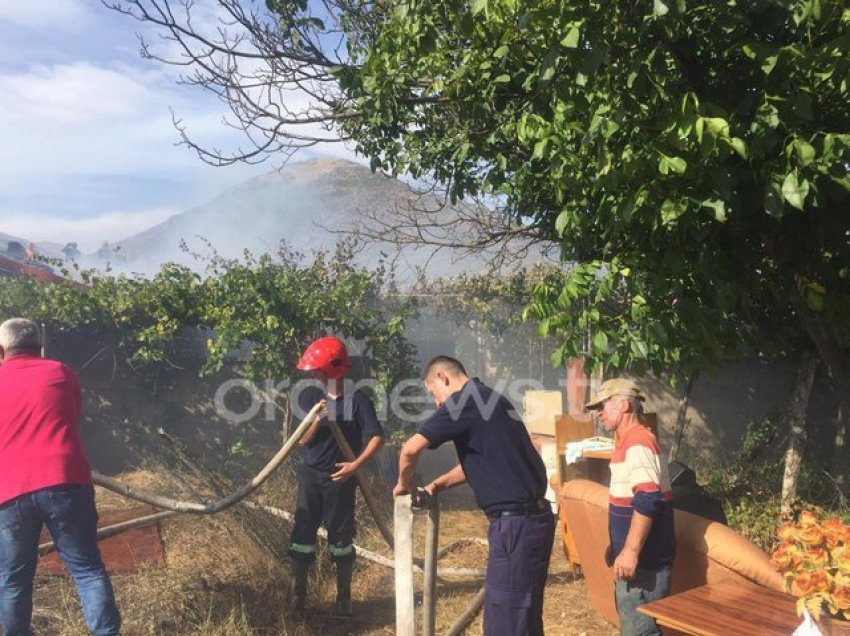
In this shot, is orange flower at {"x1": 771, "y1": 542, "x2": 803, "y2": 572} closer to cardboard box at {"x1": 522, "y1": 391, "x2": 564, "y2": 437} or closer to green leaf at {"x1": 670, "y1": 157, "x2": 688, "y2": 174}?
green leaf at {"x1": 670, "y1": 157, "x2": 688, "y2": 174}

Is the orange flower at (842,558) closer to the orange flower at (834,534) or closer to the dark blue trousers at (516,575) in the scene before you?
the orange flower at (834,534)

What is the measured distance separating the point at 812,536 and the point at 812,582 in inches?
6.0

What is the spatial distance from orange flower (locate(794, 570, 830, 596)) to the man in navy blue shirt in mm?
1187

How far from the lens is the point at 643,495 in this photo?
11.8 ft

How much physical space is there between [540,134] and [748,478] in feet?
15.8

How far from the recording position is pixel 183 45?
709 centimetres

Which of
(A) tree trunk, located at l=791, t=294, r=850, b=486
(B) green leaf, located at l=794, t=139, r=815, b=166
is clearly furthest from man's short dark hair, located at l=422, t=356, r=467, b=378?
(A) tree trunk, located at l=791, t=294, r=850, b=486

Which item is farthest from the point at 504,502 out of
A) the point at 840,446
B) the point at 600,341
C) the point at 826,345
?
the point at 840,446

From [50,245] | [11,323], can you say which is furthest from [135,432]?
[50,245]

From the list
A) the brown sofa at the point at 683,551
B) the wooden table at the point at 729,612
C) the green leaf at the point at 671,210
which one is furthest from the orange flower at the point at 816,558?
the green leaf at the point at 671,210

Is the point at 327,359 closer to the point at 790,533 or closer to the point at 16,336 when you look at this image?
the point at 16,336

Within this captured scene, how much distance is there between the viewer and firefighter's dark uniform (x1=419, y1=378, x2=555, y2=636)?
3.49 m

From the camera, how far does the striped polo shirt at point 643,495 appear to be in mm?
3609

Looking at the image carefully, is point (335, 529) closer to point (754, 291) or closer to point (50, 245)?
point (754, 291)
